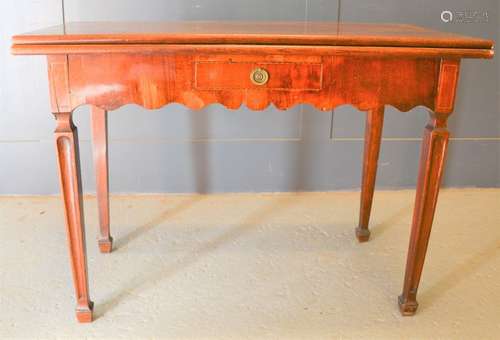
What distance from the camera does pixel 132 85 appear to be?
3.91 feet

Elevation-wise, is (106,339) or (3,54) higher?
(3,54)

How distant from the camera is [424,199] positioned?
133 centimetres

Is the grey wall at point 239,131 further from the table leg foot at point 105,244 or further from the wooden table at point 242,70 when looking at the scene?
the wooden table at point 242,70

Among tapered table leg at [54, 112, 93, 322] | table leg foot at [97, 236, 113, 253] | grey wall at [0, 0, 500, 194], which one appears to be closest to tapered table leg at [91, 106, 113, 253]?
table leg foot at [97, 236, 113, 253]

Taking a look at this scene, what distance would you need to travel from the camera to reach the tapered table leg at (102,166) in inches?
63.6

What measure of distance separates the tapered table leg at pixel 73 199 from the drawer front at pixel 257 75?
12.3 inches

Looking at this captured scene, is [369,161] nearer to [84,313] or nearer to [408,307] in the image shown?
[408,307]

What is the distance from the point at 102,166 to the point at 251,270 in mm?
559

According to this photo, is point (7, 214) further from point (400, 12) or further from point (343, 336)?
point (400, 12)

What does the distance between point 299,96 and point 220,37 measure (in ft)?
0.73

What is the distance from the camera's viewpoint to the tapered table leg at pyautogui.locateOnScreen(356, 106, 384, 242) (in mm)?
1712

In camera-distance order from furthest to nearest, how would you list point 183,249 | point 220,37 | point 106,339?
point 183,249 → point 106,339 → point 220,37

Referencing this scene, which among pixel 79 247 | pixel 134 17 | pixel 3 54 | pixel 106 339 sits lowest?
pixel 106 339

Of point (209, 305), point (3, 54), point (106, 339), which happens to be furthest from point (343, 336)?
point (3, 54)
